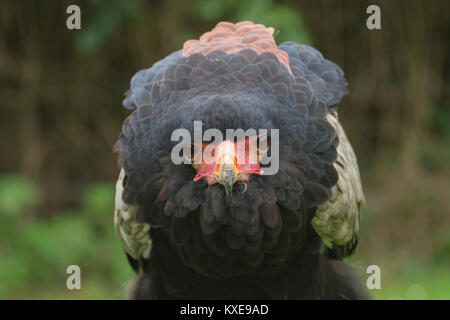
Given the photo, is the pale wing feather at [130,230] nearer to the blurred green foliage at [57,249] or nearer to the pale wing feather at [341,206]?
the pale wing feather at [341,206]

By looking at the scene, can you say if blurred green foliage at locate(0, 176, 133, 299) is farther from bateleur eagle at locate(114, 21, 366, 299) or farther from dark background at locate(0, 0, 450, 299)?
bateleur eagle at locate(114, 21, 366, 299)

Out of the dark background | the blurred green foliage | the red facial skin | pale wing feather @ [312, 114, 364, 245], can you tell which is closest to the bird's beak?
the red facial skin

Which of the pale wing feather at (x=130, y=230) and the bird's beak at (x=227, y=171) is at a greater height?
the bird's beak at (x=227, y=171)

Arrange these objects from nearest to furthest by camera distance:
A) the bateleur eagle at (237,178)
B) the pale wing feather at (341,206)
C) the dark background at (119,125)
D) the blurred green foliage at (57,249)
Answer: the bateleur eagle at (237,178)
the pale wing feather at (341,206)
the blurred green foliage at (57,249)
the dark background at (119,125)

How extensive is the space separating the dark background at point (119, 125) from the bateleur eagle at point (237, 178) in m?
3.35

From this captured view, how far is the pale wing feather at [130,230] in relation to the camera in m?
3.73

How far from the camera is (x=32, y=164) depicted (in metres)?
7.92

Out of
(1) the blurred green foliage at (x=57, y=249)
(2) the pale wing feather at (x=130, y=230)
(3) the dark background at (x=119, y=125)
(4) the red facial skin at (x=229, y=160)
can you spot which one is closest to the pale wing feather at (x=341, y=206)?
(4) the red facial skin at (x=229, y=160)

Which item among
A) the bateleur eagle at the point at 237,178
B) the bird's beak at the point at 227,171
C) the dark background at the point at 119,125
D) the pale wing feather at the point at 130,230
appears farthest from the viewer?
the dark background at the point at 119,125

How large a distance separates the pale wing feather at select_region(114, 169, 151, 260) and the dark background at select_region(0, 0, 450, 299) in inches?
118

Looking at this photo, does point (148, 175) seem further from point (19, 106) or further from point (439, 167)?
point (439, 167)

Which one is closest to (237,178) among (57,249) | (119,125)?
(57,249)

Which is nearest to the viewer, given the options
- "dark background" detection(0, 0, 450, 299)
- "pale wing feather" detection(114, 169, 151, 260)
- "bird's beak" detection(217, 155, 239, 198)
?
"bird's beak" detection(217, 155, 239, 198)

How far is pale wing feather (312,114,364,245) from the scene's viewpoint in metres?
3.60
